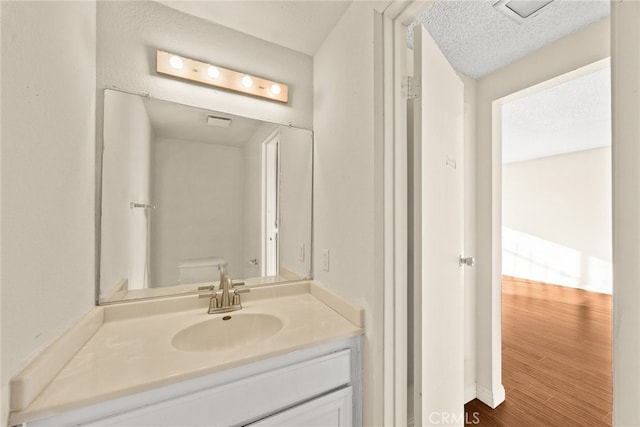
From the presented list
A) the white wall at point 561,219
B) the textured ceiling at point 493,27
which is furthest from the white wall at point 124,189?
the white wall at point 561,219

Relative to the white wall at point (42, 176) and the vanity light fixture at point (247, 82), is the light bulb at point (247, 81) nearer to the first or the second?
the vanity light fixture at point (247, 82)

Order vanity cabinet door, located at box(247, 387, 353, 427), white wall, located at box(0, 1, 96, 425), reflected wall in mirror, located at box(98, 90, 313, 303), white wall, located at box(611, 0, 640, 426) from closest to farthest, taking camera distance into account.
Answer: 1. white wall, located at box(611, 0, 640, 426)
2. white wall, located at box(0, 1, 96, 425)
3. vanity cabinet door, located at box(247, 387, 353, 427)
4. reflected wall in mirror, located at box(98, 90, 313, 303)

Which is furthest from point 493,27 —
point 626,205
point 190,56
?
point 190,56

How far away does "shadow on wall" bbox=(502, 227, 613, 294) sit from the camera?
4.34 meters

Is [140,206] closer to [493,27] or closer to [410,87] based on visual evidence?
[410,87]

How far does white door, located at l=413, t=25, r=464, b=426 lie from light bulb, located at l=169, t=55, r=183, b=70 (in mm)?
1060

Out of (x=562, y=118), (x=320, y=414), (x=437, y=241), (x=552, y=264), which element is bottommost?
(x=552, y=264)

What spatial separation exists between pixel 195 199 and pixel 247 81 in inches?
26.7

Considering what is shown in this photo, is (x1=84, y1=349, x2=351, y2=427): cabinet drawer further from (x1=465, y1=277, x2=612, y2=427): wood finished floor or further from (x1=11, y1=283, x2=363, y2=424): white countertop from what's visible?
(x1=465, y1=277, x2=612, y2=427): wood finished floor

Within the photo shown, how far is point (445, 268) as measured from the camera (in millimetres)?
1133

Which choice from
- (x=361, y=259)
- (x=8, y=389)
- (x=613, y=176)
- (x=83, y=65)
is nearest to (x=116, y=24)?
(x=83, y=65)

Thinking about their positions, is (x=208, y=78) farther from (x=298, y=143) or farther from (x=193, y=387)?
(x=193, y=387)

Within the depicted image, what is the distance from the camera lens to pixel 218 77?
4.16ft

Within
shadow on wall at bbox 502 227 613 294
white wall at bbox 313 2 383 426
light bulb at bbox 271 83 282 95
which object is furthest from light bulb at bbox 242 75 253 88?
shadow on wall at bbox 502 227 613 294
